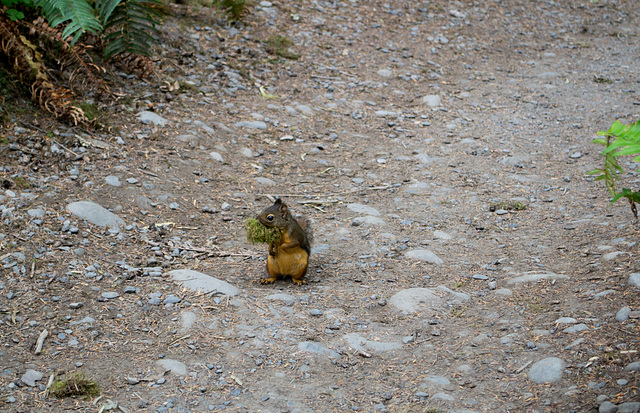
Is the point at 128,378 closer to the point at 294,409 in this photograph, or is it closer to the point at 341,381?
the point at 294,409

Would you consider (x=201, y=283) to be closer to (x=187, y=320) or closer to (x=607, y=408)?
(x=187, y=320)

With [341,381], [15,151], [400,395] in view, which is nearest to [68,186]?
[15,151]

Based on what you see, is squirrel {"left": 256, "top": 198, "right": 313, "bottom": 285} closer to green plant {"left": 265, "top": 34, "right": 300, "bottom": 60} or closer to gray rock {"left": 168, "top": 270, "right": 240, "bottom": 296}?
gray rock {"left": 168, "top": 270, "right": 240, "bottom": 296}

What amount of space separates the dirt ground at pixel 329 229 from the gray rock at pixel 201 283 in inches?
3.1

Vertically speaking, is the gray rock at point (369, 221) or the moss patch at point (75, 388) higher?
the moss patch at point (75, 388)

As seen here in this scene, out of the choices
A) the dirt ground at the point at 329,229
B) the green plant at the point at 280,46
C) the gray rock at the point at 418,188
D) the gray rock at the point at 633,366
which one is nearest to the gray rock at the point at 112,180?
the dirt ground at the point at 329,229

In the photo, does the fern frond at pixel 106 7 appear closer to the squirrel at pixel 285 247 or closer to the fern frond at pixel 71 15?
the fern frond at pixel 71 15

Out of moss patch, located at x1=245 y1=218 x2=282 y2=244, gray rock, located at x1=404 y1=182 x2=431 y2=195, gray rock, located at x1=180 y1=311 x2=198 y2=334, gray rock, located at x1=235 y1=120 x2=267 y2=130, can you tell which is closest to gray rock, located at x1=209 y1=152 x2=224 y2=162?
gray rock, located at x1=235 y1=120 x2=267 y2=130

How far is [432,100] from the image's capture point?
795 cm

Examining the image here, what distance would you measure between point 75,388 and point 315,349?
51.0 inches

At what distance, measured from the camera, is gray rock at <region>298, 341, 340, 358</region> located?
11.4 feet

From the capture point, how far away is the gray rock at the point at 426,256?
4.68 meters

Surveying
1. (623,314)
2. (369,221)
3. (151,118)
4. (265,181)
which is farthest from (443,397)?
(151,118)

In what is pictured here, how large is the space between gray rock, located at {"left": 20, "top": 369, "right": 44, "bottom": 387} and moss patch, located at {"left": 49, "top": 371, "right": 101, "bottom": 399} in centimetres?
10
